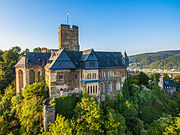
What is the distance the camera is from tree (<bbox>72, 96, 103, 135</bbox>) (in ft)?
63.4

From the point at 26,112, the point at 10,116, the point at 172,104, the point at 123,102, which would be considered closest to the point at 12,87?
the point at 10,116

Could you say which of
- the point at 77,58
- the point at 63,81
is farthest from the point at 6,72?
the point at 77,58

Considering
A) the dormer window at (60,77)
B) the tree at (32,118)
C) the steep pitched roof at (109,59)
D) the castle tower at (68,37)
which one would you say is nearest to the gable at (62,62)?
the dormer window at (60,77)

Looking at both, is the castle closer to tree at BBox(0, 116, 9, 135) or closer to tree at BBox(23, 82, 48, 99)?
tree at BBox(23, 82, 48, 99)

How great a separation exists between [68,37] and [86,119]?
92.5 ft

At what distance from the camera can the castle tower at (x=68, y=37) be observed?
36341 millimetres

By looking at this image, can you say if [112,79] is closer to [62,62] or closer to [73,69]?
[73,69]

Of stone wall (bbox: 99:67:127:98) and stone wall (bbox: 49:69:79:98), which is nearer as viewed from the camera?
stone wall (bbox: 49:69:79:98)

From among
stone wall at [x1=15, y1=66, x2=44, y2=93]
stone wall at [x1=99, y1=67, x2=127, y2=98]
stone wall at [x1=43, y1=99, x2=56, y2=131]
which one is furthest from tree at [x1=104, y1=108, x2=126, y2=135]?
stone wall at [x1=15, y1=66, x2=44, y2=93]

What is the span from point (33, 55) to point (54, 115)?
2078 cm

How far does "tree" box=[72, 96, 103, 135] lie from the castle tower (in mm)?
22235

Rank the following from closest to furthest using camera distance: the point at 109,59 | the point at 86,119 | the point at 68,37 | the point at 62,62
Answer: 1. the point at 86,119
2. the point at 62,62
3. the point at 109,59
4. the point at 68,37

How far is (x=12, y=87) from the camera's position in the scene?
3603 cm

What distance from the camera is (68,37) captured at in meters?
37.2
